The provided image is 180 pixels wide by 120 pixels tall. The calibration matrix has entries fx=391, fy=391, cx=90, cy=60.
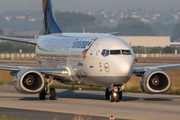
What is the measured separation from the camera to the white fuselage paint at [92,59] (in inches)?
970

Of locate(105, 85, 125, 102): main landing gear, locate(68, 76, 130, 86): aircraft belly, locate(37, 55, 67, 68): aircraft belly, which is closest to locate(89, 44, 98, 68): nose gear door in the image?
locate(68, 76, 130, 86): aircraft belly

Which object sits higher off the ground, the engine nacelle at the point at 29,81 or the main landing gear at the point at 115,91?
the engine nacelle at the point at 29,81

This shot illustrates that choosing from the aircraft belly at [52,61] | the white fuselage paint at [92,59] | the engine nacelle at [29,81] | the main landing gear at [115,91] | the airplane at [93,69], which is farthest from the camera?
the aircraft belly at [52,61]

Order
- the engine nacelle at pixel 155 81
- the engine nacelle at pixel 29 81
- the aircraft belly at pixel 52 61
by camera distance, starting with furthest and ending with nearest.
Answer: the aircraft belly at pixel 52 61 < the engine nacelle at pixel 155 81 < the engine nacelle at pixel 29 81

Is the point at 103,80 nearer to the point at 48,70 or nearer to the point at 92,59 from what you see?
the point at 92,59

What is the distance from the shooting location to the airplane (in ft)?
81.7

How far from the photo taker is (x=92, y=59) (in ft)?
85.3

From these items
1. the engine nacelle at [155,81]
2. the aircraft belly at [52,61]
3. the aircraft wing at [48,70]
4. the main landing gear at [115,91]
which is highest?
the aircraft belly at [52,61]

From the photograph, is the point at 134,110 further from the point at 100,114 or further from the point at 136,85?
the point at 136,85

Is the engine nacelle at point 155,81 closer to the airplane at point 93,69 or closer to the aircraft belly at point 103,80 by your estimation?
the airplane at point 93,69

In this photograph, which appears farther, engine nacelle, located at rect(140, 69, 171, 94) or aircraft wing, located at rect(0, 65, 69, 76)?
aircraft wing, located at rect(0, 65, 69, 76)

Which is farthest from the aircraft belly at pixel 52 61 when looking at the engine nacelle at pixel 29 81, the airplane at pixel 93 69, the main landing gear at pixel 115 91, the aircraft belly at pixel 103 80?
the main landing gear at pixel 115 91

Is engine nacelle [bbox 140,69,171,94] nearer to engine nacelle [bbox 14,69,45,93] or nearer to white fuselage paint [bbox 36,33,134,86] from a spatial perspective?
white fuselage paint [bbox 36,33,134,86]

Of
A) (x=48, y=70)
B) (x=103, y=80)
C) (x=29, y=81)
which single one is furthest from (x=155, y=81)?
(x=29, y=81)
